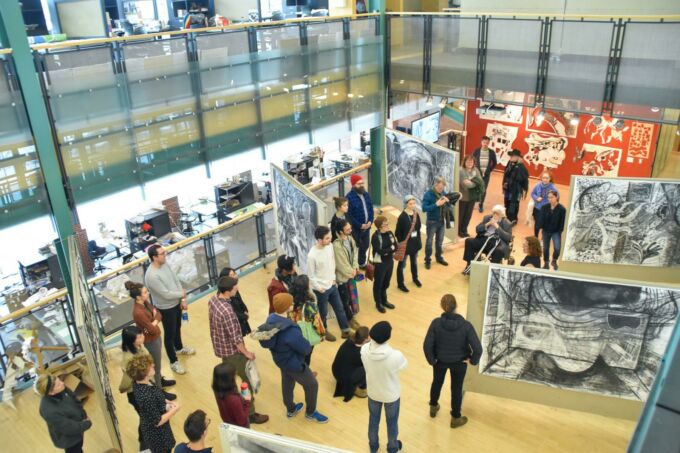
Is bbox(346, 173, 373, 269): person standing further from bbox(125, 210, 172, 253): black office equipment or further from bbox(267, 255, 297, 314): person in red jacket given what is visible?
bbox(125, 210, 172, 253): black office equipment

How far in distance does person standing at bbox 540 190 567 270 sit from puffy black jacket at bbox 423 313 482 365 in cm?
399

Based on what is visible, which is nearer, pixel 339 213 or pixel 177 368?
pixel 177 368

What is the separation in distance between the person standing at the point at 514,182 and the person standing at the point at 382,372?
658 centimetres

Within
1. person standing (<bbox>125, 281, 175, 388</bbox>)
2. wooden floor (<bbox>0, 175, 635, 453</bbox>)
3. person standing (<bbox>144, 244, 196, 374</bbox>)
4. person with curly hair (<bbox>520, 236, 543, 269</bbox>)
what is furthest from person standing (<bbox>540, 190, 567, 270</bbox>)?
person standing (<bbox>125, 281, 175, 388</bbox>)

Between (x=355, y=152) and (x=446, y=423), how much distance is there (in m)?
10.7

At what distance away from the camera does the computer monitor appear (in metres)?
13.7

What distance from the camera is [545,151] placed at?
43.8ft

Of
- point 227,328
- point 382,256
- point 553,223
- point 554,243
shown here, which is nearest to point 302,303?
point 227,328

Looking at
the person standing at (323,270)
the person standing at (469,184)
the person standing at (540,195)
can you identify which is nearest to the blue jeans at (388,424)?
the person standing at (323,270)

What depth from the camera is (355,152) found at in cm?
1562

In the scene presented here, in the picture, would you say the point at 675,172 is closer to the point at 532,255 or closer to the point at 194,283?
the point at 532,255

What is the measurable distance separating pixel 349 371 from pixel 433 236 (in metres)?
4.04

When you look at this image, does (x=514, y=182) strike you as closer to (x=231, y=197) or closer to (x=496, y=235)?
(x=496, y=235)

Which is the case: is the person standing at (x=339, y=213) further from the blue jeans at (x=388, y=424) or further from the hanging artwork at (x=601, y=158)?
the hanging artwork at (x=601, y=158)
